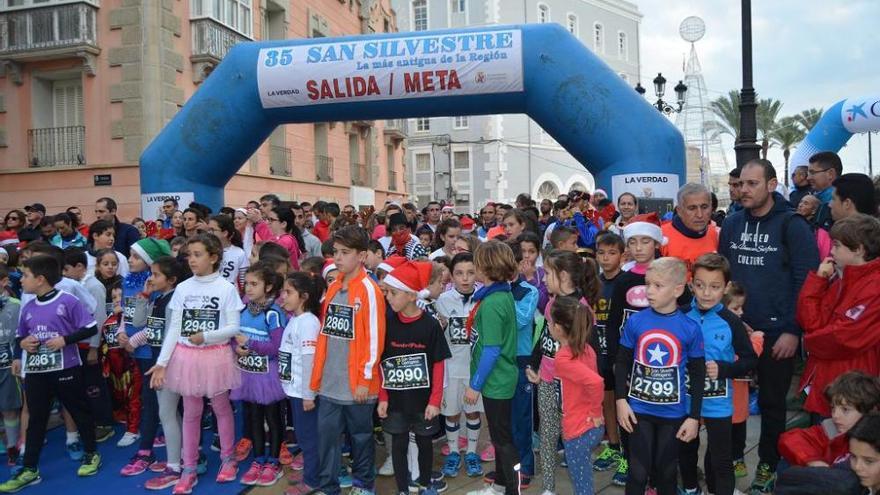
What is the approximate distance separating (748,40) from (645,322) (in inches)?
320

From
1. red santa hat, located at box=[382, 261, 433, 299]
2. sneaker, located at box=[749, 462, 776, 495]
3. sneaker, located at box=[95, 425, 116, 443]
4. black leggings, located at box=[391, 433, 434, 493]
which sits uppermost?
red santa hat, located at box=[382, 261, 433, 299]

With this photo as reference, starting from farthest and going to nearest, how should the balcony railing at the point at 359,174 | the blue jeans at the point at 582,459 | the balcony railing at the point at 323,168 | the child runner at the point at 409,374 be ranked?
the balcony railing at the point at 359,174 → the balcony railing at the point at 323,168 → the child runner at the point at 409,374 → the blue jeans at the point at 582,459

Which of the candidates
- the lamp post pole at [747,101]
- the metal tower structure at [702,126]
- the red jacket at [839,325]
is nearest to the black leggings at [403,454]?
the red jacket at [839,325]

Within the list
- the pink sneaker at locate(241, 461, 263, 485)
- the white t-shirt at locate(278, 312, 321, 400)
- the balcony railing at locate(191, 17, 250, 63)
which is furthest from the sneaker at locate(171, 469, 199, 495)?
the balcony railing at locate(191, 17, 250, 63)

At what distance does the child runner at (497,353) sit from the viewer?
411 cm

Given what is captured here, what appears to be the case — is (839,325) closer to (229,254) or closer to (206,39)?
(229,254)

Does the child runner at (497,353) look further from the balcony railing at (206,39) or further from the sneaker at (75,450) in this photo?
the balcony railing at (206,39)

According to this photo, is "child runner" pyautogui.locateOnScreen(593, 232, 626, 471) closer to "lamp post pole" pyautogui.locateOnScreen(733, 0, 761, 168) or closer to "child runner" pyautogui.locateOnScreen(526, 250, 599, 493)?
"child runner" pyautogui.locateOnScreen(526, 250, 599, 493)

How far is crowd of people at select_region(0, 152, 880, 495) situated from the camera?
357 cm

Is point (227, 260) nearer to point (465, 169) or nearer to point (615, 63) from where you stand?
point (465, 169)

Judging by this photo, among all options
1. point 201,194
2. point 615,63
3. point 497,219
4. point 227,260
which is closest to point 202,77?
point 201,194

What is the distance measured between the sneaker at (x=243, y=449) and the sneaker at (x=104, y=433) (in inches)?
57.3

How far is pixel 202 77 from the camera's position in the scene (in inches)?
633

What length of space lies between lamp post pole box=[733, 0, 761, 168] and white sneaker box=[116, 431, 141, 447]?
8857mm
